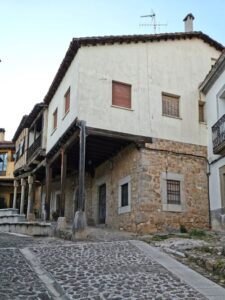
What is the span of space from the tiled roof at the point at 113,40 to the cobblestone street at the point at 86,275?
24.1ft

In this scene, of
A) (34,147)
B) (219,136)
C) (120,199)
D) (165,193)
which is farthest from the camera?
(34,147)

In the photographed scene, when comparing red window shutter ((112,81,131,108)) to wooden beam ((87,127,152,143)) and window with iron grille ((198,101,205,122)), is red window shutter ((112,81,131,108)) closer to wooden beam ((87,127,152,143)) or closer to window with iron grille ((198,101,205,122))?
wooden beam ((87,127,152,143))

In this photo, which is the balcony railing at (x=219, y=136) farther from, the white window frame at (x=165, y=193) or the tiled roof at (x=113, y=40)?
the tiled roof at (x=113, y=40)

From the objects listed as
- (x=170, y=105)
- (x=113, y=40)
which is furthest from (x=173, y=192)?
(x=113, y=40)

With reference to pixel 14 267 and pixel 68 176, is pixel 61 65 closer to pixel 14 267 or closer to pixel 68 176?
pixel 68 176

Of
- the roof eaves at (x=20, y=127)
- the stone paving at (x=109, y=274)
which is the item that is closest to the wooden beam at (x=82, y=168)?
the stone paving at (x=109, y=274)

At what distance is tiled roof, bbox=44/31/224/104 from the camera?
539 inches

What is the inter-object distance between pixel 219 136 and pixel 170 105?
2.35 m

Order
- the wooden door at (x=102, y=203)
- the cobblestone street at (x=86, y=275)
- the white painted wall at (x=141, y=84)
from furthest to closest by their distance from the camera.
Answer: the wooden door at (x=102, y=203) → the white painted wall at (x=141, y=84) → the cobblestone street at (x=86, y=275)

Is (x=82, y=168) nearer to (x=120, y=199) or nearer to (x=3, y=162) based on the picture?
(x=120, y=199)

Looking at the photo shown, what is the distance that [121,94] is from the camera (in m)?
13.9

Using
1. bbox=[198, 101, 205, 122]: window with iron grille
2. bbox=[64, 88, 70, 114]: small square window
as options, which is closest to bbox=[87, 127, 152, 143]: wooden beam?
bbox=[64, 88, 70, 114]: small square window

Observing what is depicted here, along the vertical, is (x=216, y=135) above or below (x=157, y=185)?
above

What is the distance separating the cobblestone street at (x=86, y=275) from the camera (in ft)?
20.0
